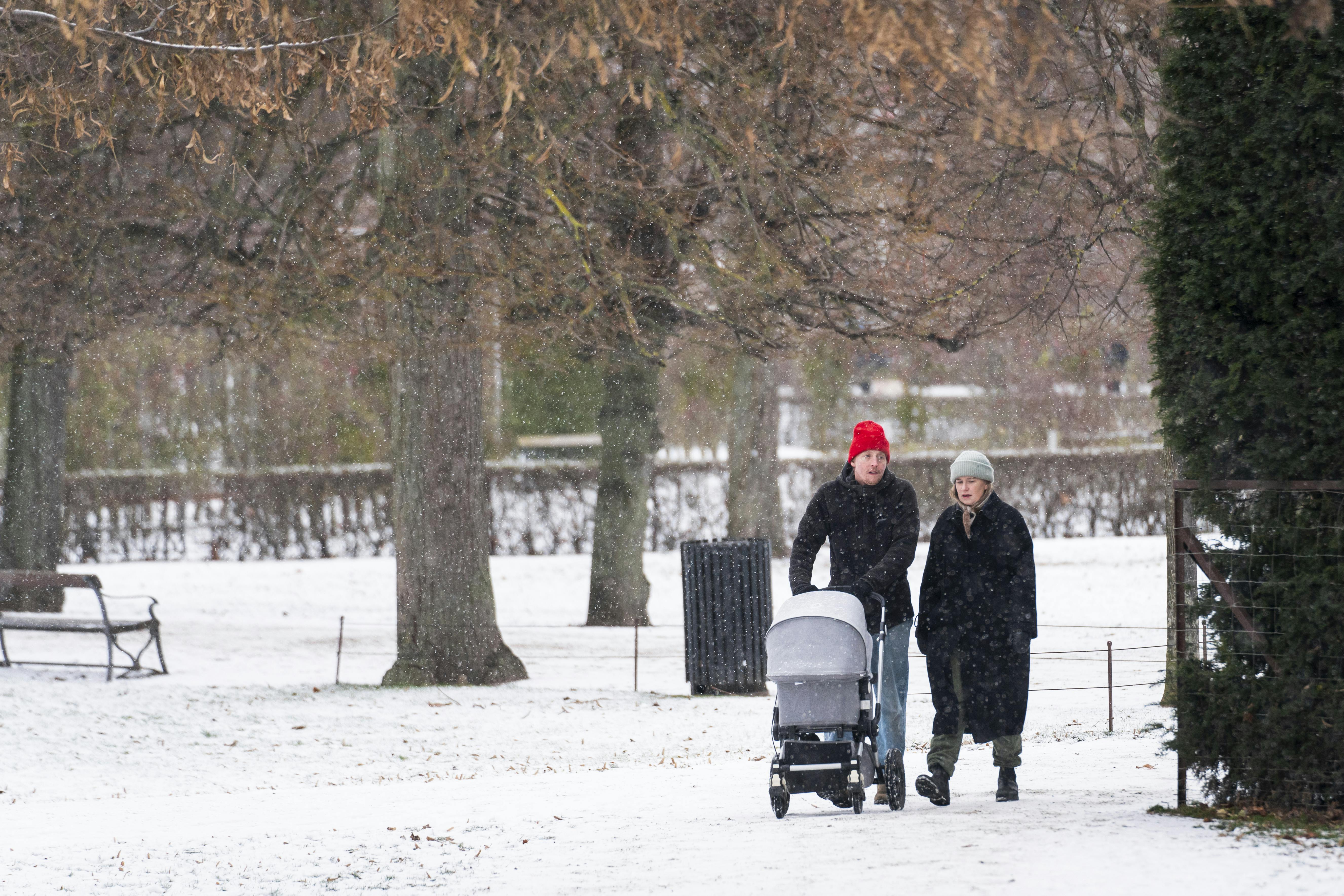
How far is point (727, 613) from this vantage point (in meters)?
11.1

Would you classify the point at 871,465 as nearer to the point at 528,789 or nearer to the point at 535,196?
the point at 528,789

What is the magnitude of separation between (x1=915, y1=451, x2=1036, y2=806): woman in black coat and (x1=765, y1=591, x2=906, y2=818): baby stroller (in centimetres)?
34

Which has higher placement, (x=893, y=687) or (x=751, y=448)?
(x=751, y=448)

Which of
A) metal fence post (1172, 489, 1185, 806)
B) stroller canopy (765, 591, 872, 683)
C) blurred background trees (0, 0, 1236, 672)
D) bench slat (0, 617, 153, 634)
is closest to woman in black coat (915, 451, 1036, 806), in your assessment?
stroller canopy (765, 591, 872, 683)

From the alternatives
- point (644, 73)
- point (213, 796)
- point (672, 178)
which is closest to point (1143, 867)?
point (213, 796)

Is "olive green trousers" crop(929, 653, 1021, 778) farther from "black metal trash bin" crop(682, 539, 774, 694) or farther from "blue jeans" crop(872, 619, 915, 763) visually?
"black metal trash bin" crop(682, 539, 774, 694)

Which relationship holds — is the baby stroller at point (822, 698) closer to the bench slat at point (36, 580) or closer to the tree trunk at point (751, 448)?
the bench slat at point (36, 580)

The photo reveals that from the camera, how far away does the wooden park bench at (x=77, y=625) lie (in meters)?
11.6

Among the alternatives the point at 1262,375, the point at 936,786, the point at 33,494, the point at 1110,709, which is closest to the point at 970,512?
the point at 936,786

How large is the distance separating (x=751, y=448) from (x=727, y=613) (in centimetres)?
1006

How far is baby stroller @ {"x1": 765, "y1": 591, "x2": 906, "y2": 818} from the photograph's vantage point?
5.70 metres

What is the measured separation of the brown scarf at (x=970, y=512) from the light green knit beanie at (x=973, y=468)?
78 millimetres

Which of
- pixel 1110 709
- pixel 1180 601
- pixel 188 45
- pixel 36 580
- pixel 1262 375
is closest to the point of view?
pixel 1262 375

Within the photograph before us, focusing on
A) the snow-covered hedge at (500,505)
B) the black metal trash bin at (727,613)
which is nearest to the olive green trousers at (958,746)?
the black metal trash bin at (727,613)
